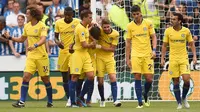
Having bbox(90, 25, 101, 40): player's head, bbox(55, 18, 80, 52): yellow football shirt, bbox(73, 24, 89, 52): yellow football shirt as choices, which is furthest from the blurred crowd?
bbox(73, 24, 89, 52): yellow football shirt

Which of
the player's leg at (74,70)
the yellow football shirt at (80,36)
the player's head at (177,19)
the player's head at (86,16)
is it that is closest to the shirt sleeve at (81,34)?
the yellow football shirt at (80,36)

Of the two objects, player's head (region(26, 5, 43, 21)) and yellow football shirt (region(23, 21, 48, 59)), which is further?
yellow football shirt (region(23, 21, 48, 59))

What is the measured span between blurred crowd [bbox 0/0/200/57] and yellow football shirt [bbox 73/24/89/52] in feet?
12.5

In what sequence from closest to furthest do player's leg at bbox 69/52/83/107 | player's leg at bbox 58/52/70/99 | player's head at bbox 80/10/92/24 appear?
player's head at bbox 80/10/92/24 < player's leg at bbox 69/52/83/107 < player's leg at bbox 58/52/70/99

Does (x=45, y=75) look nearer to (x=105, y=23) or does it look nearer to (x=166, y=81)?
(x=105, y=23)

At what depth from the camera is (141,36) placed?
17969mm

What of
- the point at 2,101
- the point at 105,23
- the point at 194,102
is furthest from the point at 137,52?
the point at 2,101

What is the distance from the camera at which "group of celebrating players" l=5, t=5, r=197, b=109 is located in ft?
57.3

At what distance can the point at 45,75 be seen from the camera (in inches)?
696

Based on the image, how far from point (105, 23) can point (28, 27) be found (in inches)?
73.9

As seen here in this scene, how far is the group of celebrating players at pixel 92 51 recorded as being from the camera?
1745 centimetres

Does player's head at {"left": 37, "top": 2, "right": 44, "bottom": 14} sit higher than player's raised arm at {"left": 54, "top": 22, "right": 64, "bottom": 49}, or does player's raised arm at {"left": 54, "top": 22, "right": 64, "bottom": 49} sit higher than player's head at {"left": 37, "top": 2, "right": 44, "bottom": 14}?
player's head at {"left": 37, "top": 2, "right": 44, "bottom": 14}

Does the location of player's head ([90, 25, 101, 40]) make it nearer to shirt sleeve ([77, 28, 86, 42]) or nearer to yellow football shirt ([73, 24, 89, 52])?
yellow football shirt ([73, 24, 89, 52])

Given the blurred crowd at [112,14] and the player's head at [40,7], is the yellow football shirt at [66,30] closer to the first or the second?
the blurred crowd at [112,14]
